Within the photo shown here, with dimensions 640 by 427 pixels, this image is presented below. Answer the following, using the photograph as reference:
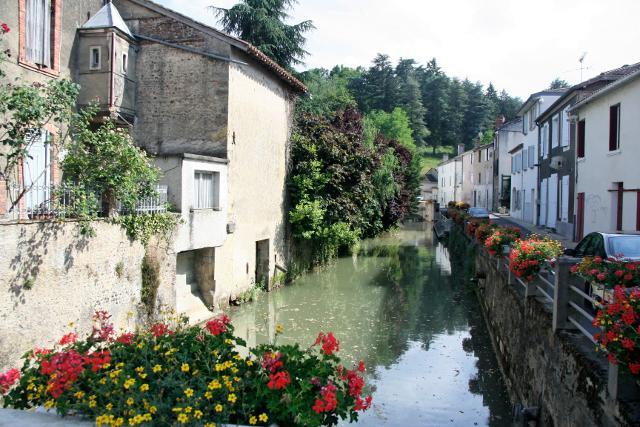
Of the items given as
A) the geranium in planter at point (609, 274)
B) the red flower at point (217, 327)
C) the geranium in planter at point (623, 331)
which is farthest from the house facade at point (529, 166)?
the red flower at point (217, 327)

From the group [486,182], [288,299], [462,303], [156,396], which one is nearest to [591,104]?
[462,303]

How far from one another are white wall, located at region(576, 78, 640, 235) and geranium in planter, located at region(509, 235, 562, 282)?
8.85 metres

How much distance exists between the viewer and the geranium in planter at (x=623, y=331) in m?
4.50

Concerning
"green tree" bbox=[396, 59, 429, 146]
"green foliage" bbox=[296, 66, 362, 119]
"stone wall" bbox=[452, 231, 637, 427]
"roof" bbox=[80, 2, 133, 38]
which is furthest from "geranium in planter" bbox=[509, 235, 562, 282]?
"green tree" bbox=[396, 59, 429, 146]

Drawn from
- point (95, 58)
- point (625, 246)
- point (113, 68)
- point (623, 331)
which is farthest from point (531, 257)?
point (95, 58)

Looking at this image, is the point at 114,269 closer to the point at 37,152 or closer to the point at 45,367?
the point at 37,152

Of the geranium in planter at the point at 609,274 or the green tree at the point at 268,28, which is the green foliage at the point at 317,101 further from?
the geranium in planter at the point at 609,274

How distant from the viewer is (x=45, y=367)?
406 centimetres

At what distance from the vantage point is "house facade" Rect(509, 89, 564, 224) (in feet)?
109

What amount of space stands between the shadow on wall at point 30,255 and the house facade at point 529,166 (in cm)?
2721

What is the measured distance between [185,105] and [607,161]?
48.3 feet

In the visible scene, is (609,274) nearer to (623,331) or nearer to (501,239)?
(623,331)

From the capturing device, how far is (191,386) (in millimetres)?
3973

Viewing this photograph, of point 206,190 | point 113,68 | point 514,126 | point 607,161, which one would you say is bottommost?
point 206,190
